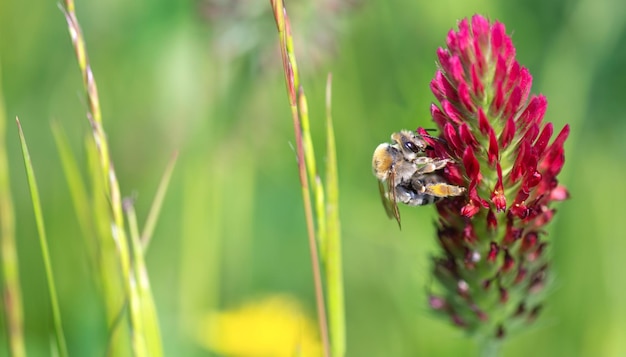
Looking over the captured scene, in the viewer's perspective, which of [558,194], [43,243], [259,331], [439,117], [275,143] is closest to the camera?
[43,243]

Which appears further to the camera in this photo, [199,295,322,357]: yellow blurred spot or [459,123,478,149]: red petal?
[199,295,322,357]: yellow blurred spot

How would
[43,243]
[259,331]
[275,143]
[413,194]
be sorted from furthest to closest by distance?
[275,143] < [259,331] < [413,194] < [43,243]

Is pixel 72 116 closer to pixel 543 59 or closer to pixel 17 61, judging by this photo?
pixel 17 61

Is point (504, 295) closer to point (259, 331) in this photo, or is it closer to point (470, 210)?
point (470, 210)

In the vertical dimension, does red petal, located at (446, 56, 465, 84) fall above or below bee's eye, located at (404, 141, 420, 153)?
above

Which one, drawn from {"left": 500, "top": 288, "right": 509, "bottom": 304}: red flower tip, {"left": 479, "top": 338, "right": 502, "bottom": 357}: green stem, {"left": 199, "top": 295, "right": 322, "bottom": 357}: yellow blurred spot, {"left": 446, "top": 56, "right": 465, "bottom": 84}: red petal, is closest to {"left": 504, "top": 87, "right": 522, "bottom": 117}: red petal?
{"left": 446, "top": 56, "right": 465, "bottom": 84}: red petal

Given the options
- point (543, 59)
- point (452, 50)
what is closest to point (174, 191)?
point (543, 59)

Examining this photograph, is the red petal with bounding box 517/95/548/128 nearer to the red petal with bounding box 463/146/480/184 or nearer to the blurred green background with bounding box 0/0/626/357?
the red petal with bounding box 463/146/480/184

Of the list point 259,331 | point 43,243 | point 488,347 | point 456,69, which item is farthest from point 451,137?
point 259,331
